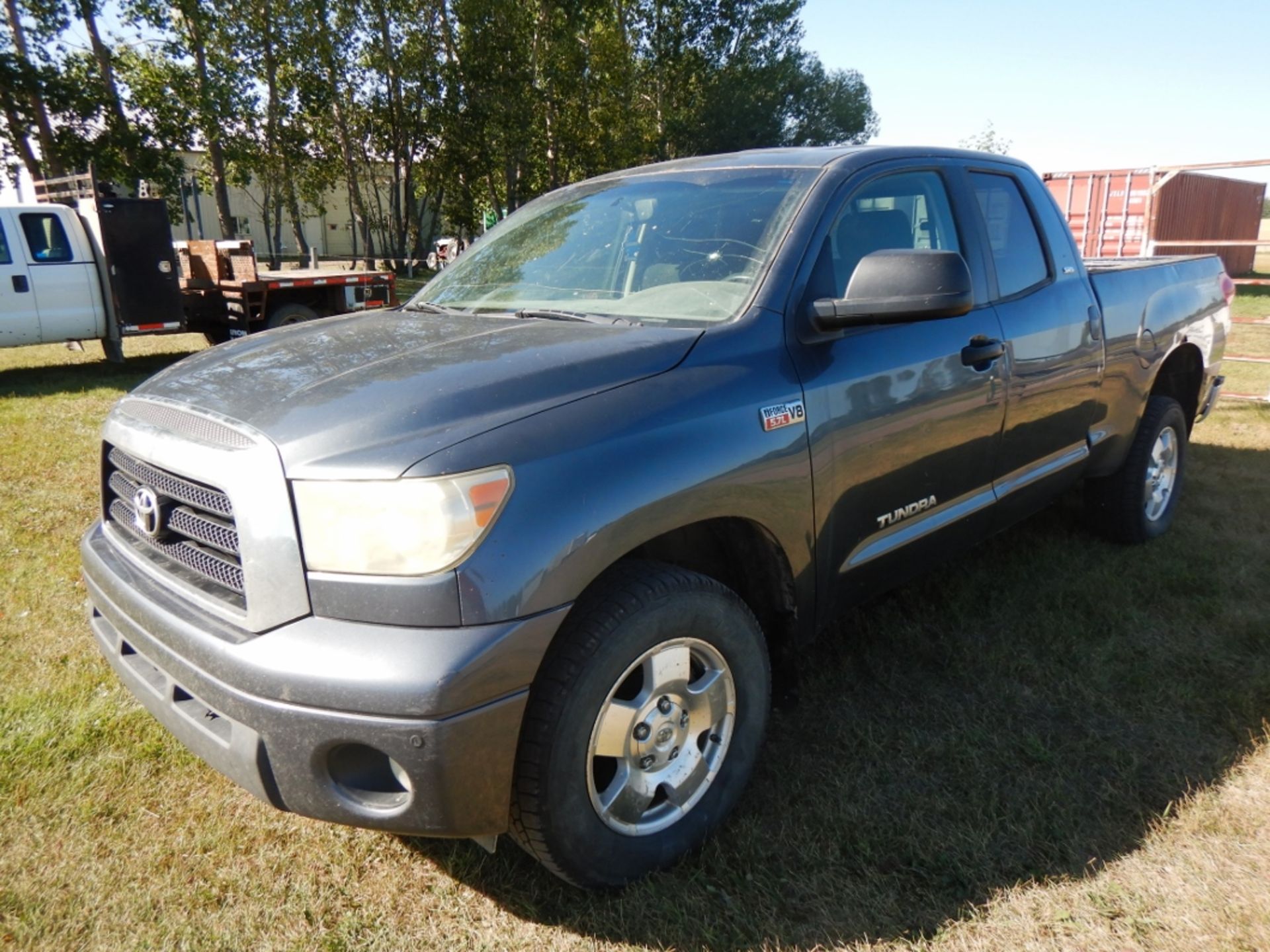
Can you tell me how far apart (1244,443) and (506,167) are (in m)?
24.7

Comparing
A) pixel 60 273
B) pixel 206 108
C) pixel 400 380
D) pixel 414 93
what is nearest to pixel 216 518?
pixel 400 380

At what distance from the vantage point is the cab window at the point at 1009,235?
3.43 meters

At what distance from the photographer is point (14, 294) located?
9.92 m

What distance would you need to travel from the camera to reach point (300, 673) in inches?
70.7

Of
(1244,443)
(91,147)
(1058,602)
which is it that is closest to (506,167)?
(91,147)

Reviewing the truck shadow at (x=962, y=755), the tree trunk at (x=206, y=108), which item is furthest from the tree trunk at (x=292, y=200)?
the truck shadow at (x=962, y=755)

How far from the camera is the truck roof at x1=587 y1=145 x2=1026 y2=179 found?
2959 millimetres

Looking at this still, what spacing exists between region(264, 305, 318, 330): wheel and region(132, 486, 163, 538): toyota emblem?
953 centimetres

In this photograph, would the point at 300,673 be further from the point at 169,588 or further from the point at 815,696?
the point at 815,696

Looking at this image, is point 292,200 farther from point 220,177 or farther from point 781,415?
point 781,415

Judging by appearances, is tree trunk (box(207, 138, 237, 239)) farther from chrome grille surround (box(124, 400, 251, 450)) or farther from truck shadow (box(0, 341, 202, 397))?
chrome grille surround (box(124, 400, 251, 450))

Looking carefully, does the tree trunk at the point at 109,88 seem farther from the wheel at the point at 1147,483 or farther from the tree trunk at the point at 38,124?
the wheel at the point at 1147,483

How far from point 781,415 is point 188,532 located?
154 cm

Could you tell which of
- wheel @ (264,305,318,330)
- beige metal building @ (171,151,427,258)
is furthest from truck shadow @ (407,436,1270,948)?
beige metal building @ (171,151,427,258)
